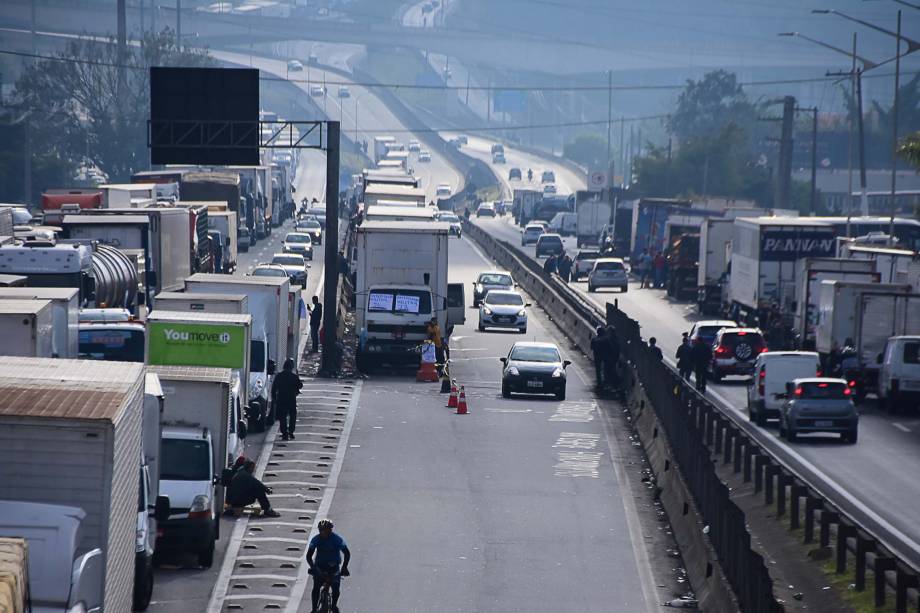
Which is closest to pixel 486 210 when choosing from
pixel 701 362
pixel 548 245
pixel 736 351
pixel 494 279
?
pixel 548 245

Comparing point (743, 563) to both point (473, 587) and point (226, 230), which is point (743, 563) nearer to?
point (473, 587)

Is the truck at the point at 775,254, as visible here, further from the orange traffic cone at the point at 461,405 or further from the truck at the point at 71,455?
the truck at the point at 71,455

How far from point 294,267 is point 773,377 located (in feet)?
113

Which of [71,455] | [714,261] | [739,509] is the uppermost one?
Answer: [71,455]

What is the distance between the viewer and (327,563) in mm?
17750

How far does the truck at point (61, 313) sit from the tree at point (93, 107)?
387 feet

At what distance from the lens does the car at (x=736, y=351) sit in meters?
44.9

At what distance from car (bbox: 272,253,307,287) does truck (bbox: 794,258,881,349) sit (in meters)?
20.7

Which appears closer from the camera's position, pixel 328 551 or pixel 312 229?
pixel 328 551

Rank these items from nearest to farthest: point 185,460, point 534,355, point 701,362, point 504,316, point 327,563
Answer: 1. point 327,563
2. point 185,460
3. point 534,355
4. point 701,362
5. point 504,316

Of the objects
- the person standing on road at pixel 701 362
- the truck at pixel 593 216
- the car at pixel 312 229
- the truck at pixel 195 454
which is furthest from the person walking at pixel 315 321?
the truck at pixel 593 216

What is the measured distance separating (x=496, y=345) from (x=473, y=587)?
3310 centimetres

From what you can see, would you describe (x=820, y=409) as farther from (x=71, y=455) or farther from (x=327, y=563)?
(x=71, y=455)

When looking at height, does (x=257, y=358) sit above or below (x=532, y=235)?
above
